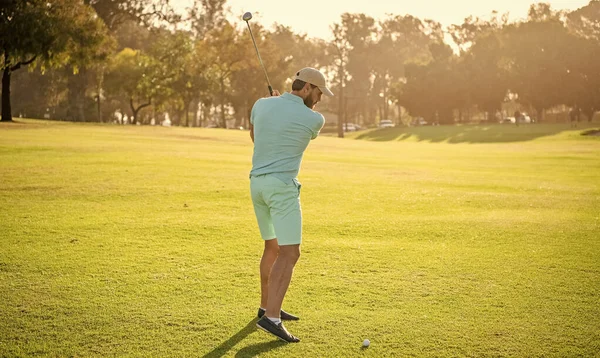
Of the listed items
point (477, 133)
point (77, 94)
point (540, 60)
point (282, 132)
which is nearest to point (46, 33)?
point (77, 94)

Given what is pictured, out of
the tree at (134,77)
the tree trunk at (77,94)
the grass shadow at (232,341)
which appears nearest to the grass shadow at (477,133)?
the tree at (134,77)

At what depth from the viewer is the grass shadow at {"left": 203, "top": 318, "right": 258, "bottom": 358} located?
20.8 feet

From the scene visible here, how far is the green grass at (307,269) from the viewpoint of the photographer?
22.3ft

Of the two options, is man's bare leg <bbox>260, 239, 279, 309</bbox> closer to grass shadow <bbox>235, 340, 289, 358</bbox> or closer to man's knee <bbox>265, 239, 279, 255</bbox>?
man's knee <bbox>265, 239, 279, 255</bbox>

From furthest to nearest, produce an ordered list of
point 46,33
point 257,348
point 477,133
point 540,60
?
point 540,60 < point 477,133 < point 46,33 < point 257,348

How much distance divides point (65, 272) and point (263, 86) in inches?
3792

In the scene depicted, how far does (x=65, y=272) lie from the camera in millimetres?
9227

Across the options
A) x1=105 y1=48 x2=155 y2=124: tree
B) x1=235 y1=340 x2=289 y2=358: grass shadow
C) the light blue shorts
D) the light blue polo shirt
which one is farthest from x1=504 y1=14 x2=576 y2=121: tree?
x1=235 y1=340 x2=289 y2=358: grass shadow

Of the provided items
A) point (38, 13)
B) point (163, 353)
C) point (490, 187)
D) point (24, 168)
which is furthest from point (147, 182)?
point (38, 13)

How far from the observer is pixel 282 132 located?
678 centimetres

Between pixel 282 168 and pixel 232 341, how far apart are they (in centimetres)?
191

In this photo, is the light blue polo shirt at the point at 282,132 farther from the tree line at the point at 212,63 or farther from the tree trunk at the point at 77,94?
the tree trunk at the point at 77,94

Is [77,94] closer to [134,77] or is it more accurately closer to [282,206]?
[134,77]

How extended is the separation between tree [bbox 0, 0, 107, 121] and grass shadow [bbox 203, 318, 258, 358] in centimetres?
4261
